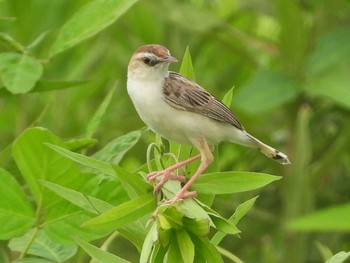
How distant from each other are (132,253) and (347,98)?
0.83m

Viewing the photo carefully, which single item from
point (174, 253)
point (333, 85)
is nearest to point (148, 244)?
point (174, 253)

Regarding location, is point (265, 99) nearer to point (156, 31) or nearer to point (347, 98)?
point (347, 98)

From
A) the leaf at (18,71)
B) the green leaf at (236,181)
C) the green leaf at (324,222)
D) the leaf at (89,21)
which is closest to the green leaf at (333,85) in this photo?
the leaf at (89,21)

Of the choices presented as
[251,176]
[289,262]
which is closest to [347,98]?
[289,262]

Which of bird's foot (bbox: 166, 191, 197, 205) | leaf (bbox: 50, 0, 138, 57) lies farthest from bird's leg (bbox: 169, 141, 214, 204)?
leaf (bbox: 50, 0, 138, 57)

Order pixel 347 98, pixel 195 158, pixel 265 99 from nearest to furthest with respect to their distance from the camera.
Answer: pixel 195 158 < pixel 347 98 < pixel 265 99

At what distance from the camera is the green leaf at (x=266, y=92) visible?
3.04m

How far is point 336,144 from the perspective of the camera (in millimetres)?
3162

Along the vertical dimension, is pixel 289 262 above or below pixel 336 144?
below

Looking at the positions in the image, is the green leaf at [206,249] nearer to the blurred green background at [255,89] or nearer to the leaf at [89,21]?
the leaf at [89,21]

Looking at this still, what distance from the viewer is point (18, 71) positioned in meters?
2.04

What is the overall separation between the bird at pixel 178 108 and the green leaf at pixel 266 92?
87cm

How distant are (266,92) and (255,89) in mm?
44

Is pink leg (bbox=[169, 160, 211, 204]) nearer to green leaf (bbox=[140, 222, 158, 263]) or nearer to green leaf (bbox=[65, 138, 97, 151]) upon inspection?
green leaf (bbox=[140, 222, 158, 263])
